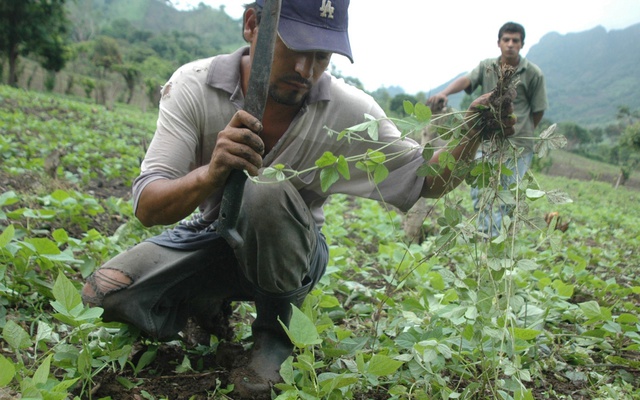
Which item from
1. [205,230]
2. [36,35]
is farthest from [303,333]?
[36,35]

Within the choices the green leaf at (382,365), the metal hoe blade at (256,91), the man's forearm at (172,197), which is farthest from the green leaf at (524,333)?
the man's forearm at (172,197)

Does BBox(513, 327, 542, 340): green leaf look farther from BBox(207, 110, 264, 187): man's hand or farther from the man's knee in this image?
the man's knee

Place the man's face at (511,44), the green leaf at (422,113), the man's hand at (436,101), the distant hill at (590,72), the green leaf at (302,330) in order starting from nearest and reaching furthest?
the green leaf at (302,330) → the green leaf at (422,113) → the man's hand at (436,101) → the man's face at (511,44) → the distant hill at (590,72)

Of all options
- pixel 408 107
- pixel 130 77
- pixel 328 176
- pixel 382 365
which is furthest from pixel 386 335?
pixel 130 77

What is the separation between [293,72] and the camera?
5.00 ft

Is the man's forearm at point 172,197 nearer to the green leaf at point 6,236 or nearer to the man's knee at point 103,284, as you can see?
the man's knee at point 103,284

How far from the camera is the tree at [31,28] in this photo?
19875mm

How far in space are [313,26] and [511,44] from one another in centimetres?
286

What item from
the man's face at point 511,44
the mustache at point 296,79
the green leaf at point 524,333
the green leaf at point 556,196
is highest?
the man's face at point 511,44

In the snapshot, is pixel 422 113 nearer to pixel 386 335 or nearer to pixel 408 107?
pixel 408 107

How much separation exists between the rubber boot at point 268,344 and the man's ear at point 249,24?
2.60 feet

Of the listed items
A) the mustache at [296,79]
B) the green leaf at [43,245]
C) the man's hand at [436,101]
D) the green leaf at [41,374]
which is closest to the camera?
the green leaf at [41,374]

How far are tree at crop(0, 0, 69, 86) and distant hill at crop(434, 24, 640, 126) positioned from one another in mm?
35550

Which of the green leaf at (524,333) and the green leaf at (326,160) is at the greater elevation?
the green leaf at (326,160)
